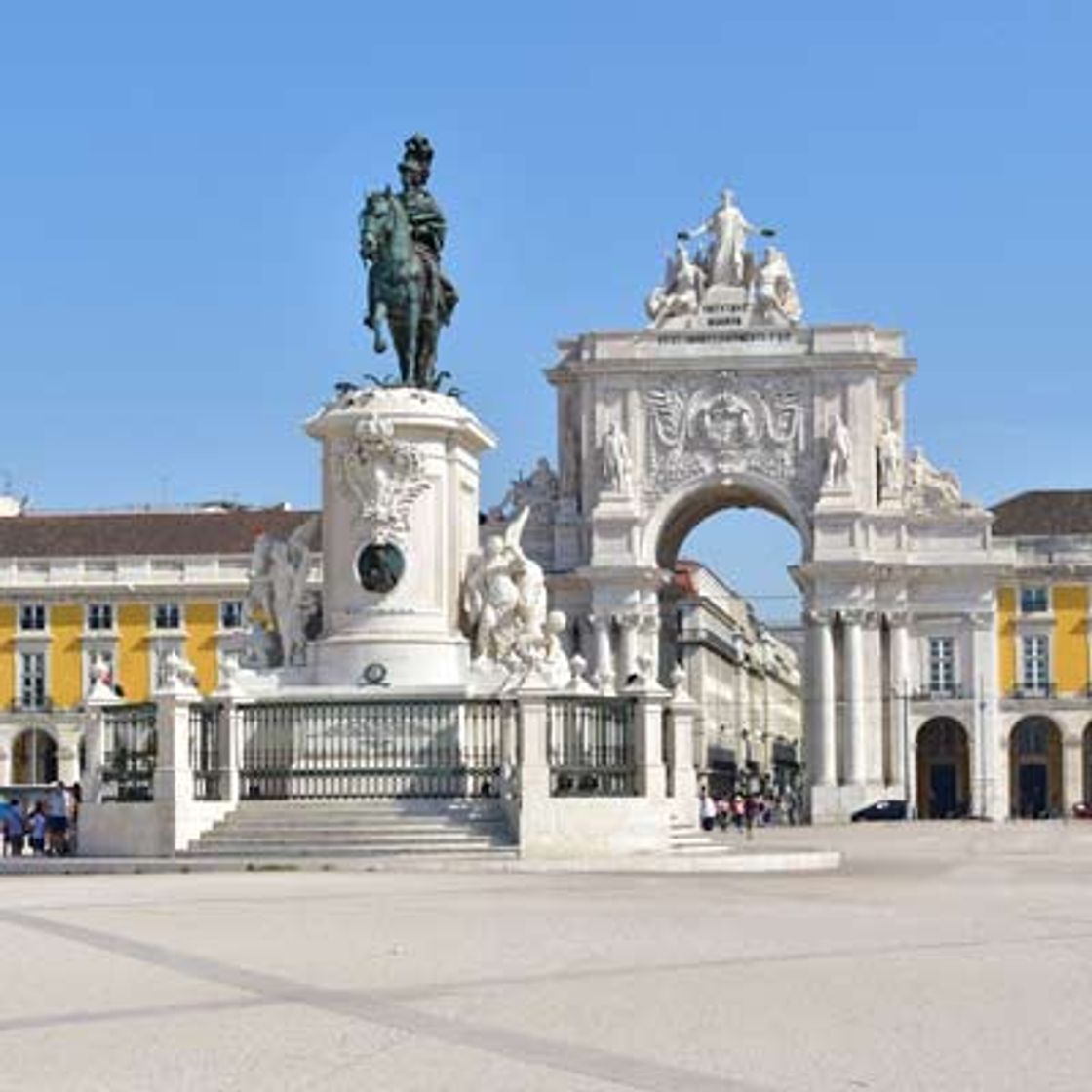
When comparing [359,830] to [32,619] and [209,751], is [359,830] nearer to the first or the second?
[209,751]

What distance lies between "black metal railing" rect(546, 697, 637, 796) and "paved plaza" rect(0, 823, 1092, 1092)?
512 centimetres

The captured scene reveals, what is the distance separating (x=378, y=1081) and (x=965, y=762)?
8510 cm

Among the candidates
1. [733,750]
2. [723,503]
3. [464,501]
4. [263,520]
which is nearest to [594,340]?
[723,503]

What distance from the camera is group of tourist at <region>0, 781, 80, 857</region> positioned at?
37594mm

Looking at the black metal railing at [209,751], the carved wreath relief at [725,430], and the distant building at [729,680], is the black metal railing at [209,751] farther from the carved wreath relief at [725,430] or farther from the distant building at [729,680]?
the distant building at [729,680]

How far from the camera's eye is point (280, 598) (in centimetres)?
3116

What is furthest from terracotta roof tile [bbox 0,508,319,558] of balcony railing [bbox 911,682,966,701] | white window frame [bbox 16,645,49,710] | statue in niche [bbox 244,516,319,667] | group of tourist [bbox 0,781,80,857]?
statue in niche [bbox 244,516,319,667]

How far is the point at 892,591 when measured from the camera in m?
86.8

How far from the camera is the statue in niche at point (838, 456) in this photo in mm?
85938

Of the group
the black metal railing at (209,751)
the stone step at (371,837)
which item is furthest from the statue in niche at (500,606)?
the black metal railing at (209,751)

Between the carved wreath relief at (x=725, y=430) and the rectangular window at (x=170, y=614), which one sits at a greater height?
the carved wreath relief at (x=725, y=430)

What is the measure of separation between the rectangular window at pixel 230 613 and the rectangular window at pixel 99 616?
398 centimetres

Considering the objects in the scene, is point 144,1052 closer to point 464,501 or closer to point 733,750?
point 464,501

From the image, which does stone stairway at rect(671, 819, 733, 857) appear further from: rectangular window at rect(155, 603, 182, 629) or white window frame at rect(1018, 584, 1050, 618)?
white window frame at rect(1018, 584, 1050, 618)
